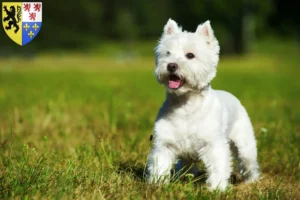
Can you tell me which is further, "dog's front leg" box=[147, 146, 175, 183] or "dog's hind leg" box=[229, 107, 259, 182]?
"dog's hind leg" box=[229, 107, 259, 182]

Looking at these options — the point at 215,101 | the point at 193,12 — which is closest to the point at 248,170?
the point at 215,101

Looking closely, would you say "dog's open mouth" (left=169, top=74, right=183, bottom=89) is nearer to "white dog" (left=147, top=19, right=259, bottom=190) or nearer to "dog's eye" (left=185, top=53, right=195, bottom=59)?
"white dog" (left=147, top=19, right=259, bottom=190)

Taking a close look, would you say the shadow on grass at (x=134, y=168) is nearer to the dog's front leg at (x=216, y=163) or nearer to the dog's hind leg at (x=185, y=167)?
the dog's hind leg at (x=185, y=167)

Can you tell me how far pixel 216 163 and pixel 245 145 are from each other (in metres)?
1.06

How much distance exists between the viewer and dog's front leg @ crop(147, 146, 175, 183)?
5.00 metres

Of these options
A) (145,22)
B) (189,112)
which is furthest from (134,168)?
(145,22)

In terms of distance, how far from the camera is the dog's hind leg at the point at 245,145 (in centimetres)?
598

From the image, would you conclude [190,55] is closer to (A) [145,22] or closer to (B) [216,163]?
(B) [216,163]

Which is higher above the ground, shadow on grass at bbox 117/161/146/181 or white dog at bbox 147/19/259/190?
white dog at bbox 147/19/259/190

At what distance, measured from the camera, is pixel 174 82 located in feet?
16.4

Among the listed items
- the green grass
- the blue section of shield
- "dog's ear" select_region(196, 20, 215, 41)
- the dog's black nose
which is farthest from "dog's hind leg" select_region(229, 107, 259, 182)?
the blue section of shield

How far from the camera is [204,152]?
201 inches

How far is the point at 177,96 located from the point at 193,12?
162 feet

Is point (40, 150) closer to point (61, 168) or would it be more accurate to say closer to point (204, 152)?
point (61, 168)
